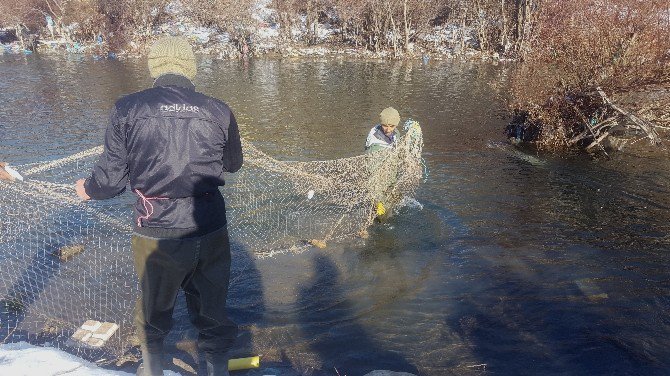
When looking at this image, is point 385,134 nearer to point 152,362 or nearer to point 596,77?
point 152,362

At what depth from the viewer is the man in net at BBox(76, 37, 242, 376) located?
2.94 meters

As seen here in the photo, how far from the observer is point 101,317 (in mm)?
5504

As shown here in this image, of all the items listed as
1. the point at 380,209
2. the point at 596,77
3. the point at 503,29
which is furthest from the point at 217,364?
the point at 503,29

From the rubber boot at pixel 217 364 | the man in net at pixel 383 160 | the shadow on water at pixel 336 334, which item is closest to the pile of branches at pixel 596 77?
the man in net at pixel 383 160

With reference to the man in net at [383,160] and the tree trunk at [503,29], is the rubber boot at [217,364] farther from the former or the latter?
the tree trunk at [503,29]

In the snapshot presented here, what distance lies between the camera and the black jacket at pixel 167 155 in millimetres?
2922

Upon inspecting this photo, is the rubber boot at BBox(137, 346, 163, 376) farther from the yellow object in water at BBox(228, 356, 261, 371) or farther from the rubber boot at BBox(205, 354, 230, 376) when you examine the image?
the yellow object in water at BBox(228, 356, 261, 371)

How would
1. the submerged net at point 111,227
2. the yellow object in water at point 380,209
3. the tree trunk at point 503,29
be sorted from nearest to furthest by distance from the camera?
the submerged net at point 111,227, the yellow object in water at point 380,209, the tree trunk at point 503,29

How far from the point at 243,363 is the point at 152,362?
1109mm

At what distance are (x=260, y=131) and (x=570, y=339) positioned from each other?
10890 mm

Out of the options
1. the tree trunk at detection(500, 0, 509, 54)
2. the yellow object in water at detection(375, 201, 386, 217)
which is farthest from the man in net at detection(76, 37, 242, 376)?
the tree trunk at detection(500, 0, 509, 54)

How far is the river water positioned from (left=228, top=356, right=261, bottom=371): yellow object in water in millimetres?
211

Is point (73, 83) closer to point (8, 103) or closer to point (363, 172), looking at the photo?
point (8, 103)

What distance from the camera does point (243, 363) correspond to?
4.54 metres
